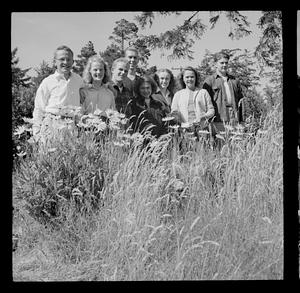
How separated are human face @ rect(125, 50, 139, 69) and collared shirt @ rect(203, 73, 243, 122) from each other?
661mm

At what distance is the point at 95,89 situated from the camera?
4.53 metres

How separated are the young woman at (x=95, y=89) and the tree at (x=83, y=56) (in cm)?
4

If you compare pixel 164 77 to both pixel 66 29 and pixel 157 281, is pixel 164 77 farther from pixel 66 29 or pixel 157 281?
pixel 157 281

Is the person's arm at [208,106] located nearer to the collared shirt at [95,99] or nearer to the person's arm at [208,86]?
the person's arm at [208,86]

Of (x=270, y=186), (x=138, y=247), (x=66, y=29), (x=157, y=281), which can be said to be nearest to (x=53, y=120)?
(x=66, y=29)

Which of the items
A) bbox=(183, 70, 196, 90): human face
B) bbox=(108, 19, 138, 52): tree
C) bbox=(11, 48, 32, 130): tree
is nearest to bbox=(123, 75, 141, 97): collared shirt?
bbox=(108, 19, 138, 52): tree

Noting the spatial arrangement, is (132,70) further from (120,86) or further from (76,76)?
(76,76)

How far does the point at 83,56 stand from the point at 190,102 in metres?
1.05

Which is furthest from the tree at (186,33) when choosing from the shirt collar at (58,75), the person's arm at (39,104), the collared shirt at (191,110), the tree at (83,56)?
the person's arm at (39,104)

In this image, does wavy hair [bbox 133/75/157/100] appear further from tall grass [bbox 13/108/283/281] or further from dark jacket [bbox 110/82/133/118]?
tall grass [bbox 13/108/283/281]

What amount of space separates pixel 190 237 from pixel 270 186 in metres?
0.85

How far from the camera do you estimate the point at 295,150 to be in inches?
165

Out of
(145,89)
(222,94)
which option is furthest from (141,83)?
(222,94)

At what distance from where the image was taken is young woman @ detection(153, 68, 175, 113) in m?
4.54
